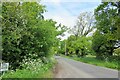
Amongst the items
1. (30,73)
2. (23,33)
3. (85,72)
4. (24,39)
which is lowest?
(85,72)

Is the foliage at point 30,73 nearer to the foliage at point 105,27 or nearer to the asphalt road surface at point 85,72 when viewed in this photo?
the asphalt road surface at point 85,72

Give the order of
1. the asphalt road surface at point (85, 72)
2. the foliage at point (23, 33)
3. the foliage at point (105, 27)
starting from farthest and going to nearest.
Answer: the foliage at point (105, 27) < the asphalt road surface at point (85, 72) < the foliage at point (23, 33)

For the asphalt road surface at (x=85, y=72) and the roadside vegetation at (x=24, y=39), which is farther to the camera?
the asphalt road surface at (x=85, y=72)

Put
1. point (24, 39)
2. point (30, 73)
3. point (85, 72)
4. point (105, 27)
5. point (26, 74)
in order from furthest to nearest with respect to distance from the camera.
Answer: point (105, 27) → point (85, 72) → point (24, 39) → point (30, 73) → point (26, 74)

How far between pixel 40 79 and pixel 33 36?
7.81m

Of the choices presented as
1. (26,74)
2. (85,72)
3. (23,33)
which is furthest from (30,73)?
(85,72)

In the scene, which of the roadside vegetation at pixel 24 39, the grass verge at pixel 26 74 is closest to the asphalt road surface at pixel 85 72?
the roadside vegetation at pixel 24 39

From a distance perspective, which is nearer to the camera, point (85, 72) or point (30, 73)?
point (30, 73)

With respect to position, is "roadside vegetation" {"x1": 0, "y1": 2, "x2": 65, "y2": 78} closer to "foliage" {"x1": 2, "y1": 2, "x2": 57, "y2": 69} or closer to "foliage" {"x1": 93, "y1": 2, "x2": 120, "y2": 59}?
"foliage" {"x1": 2, "y1": 2, "x2": 57, "y2": 69}

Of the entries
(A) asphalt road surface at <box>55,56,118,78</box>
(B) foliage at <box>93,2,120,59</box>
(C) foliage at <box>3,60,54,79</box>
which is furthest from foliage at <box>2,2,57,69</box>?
(B) foliage at <box>93,2,120,59</box>

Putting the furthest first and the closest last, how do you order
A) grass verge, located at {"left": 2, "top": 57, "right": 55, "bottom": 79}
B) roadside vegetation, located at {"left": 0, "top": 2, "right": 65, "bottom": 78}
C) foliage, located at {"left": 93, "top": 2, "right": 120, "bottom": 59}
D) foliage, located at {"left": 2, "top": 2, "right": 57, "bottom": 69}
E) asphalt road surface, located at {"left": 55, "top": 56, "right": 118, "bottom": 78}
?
foliage, located at {"left": 93, "top": 2, "right": 120, "bottom": 59}
asphalt road surface, located at {"left": 55, "top": 56, "right": 118, "bottom": 78}
foliage, located at {"left": 2, "top": 2, "right": 57, "bottom": 69}
roadside vegetation, located at {"left": 0, "top": 2, "right": 65, "bottom": 78}
grass verge, located at {"left": 2, "top": 57, "right": 55, "bottom": 79}

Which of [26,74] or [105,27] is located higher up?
[105,27]

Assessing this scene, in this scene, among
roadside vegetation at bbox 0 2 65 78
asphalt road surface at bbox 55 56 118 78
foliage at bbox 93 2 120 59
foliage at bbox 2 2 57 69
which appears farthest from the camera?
foliage at bbox 93 2 120 59

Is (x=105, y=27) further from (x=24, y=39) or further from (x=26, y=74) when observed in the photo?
(x=26, y=74)
